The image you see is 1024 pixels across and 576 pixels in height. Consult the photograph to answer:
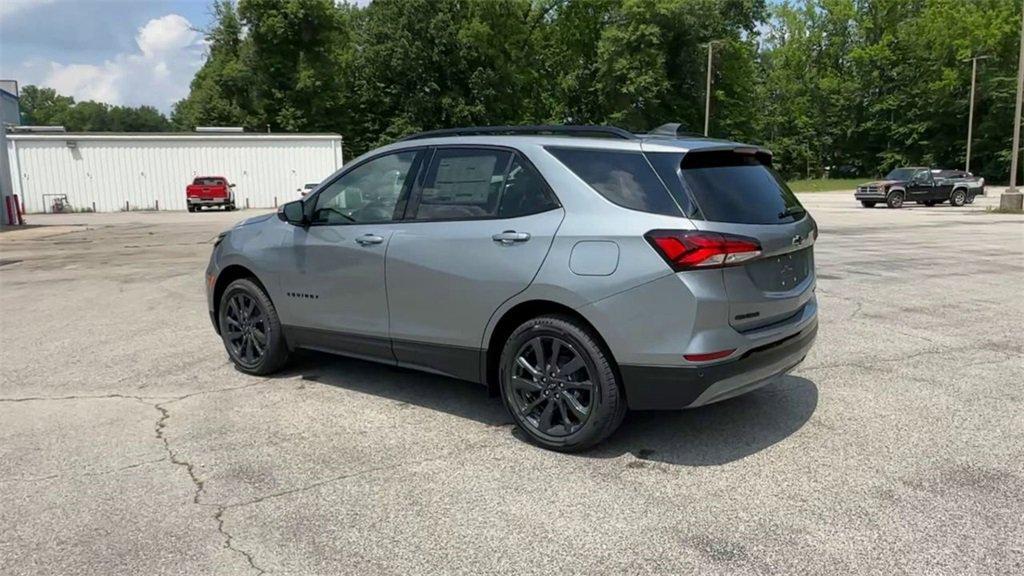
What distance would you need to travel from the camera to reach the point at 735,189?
13.5 ft

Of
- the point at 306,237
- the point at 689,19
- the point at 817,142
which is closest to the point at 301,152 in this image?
the point at 689,19

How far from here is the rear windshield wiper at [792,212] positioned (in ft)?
14.2

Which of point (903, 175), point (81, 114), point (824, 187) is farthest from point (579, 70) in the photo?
point (81, 114)

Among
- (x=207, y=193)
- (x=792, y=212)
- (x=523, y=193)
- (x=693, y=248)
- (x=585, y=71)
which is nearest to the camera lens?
(x=693, y=248)

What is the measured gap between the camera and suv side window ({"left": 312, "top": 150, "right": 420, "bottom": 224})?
490cm

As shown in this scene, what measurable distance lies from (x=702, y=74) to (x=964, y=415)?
5602 cm

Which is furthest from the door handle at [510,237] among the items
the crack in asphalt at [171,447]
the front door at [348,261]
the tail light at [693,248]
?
the crack in asphalt at [171,447]

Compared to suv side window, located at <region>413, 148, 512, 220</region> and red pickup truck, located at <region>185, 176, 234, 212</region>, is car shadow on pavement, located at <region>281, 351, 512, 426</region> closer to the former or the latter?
suv side window, located at <region>413, 148, 512, 220</region>

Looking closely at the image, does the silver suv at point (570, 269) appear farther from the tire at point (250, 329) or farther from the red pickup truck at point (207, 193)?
the red pickup truck at point (207, 193)

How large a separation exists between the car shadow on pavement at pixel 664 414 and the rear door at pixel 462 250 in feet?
1.86

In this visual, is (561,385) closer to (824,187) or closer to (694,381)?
(694,381)

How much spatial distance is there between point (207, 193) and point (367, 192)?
3163cm

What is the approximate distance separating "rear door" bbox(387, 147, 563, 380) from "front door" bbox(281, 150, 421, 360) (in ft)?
0.49

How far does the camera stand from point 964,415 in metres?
4.69
